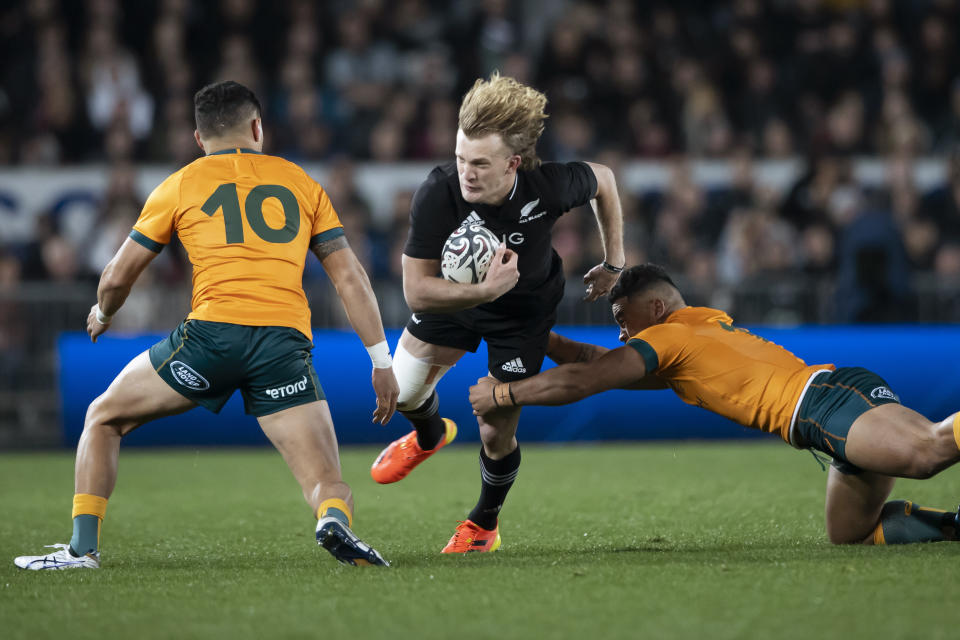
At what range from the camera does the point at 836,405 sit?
4844mm

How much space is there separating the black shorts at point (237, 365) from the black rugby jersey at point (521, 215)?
31.6 inches

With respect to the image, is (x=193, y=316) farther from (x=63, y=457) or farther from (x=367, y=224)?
(x=367, y=224)

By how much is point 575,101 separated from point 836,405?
10165 mm

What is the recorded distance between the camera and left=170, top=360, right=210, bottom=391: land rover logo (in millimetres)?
4637

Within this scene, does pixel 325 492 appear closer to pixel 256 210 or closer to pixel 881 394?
pixel 256 210

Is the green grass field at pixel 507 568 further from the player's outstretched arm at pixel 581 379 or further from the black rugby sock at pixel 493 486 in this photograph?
the player's outstretched arm at pixel 581 379

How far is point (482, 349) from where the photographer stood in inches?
409

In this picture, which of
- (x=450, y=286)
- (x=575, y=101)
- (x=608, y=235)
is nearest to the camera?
(x=450, y=286)

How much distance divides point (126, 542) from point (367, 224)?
751 centimetres

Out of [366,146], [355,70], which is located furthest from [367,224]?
[355,70]

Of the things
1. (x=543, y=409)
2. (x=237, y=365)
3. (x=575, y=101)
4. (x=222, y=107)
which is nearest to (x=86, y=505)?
(x=237, y=365)

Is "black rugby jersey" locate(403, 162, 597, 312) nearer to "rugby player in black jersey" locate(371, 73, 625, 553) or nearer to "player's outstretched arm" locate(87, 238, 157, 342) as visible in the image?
"rugby player in black jersey" locate(371, 73, 625, 553)

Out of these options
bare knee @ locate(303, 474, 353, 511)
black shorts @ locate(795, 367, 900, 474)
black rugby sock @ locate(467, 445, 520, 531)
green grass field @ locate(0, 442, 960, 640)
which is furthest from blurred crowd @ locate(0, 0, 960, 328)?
bare knee @ locate(303, 474, 353, 511)

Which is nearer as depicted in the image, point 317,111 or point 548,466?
point 548,466
